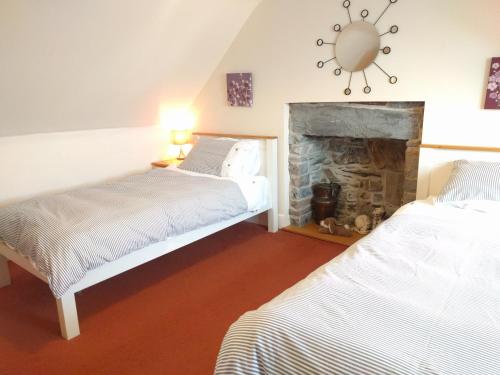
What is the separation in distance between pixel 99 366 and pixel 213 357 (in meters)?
0.56

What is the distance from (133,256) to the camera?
243 cm

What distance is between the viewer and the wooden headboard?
2.56 m

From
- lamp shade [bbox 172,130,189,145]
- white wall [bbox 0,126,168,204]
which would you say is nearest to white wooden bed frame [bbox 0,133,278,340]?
lamp shade [bbox 172,130,189,145]

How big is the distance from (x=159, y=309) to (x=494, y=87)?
2480mm

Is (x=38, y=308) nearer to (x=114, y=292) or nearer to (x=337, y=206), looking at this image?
(x=114, y=292)

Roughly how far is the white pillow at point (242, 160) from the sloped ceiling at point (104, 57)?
0.94m

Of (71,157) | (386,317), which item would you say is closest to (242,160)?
(71,157)

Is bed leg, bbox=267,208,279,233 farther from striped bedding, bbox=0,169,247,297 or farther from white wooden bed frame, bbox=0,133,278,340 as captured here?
striped bedding, bbox=0,169,247,297

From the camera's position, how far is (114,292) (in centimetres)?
264

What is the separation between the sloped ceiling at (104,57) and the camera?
252cm

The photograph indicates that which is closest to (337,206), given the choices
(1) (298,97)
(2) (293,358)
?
(1) (298,97)

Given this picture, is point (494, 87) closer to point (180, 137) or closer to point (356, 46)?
point (356, 46)

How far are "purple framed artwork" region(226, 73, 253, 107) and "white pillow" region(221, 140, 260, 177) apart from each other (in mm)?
416

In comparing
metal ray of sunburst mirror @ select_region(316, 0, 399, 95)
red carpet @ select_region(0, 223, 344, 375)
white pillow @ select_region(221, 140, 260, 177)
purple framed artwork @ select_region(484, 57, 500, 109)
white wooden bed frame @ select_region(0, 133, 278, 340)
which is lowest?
red carpet @ select_region(0, 223, 344, 375)
